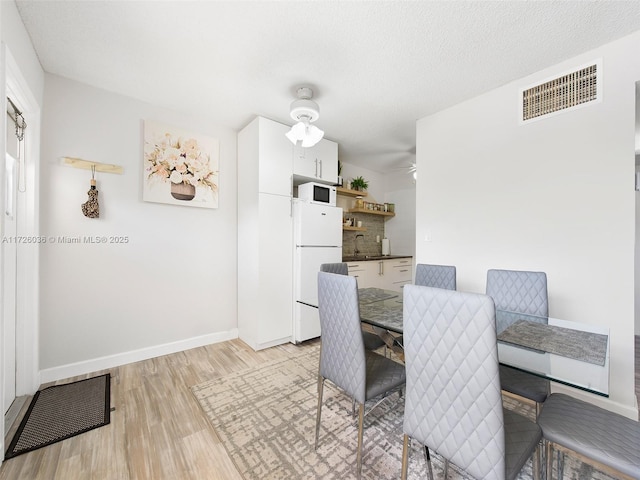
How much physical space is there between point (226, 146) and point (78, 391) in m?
2.67

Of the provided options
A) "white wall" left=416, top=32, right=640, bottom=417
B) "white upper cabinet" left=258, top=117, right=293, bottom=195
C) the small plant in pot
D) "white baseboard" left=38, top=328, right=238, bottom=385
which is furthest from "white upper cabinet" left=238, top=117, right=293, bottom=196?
"white baseboard" left=38, top=328, right=238, bottom=385

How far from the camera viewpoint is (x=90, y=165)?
2.35 m

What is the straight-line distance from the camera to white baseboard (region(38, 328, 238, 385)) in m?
2.24

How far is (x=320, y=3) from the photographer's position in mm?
1522

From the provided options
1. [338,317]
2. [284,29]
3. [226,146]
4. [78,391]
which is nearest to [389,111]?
[284,29]

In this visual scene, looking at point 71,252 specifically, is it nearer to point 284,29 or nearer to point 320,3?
point 284,29

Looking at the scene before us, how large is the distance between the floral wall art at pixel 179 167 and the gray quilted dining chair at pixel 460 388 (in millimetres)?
2656

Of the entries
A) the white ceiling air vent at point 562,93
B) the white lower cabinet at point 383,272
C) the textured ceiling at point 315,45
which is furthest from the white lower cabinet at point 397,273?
the white ceiling air vent at point 562,93

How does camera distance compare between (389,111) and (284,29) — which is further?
(389,111)

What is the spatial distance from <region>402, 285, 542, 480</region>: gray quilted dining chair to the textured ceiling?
5.56 ft

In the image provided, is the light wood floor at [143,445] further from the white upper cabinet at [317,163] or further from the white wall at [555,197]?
the white upper cabinet at [317,163]

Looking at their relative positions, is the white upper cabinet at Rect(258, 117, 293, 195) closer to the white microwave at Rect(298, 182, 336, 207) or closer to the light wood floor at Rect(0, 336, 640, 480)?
the white microwave at Rect(298, 182, 336, 207)

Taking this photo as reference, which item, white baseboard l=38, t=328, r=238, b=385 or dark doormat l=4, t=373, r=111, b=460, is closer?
dark doormat l=4, t=373, r=111, b=460

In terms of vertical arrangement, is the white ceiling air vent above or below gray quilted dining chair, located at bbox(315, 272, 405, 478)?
above
